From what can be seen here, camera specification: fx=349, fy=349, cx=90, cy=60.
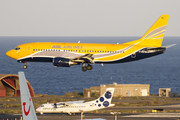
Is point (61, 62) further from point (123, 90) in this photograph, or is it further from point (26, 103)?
point (123, 90)

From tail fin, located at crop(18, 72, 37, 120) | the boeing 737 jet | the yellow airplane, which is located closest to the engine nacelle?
the yellow airplane

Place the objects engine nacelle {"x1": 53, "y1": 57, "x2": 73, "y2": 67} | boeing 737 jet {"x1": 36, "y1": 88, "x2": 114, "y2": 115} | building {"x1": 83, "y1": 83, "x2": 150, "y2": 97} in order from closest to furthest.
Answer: engine nacelle {"x1": 53, "y1": 57, "x2": 73, "y2": 67}
boeing 737 jet {"x1": 36, "y1": 88, "x2": 114, "y2": 115}
building {"x1": 83, "y1": 83, "x2": 150, "y2": 97}

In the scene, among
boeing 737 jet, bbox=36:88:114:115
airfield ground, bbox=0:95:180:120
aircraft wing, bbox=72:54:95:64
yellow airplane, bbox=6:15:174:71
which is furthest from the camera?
boeing 737 jet, bbox=36:88:114:115

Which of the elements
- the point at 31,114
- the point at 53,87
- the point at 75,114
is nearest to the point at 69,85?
the point at 53,87

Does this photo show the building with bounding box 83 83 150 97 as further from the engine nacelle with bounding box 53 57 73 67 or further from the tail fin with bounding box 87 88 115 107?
the engine nacelle with bounding box 53 57 73 67

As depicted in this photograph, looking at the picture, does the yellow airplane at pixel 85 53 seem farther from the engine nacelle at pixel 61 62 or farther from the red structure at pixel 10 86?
the red structure at pixel 10 86

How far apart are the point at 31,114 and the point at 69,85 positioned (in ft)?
473

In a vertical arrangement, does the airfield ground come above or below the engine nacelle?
below

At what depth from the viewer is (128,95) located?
358 ft

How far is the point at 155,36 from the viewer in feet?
236
